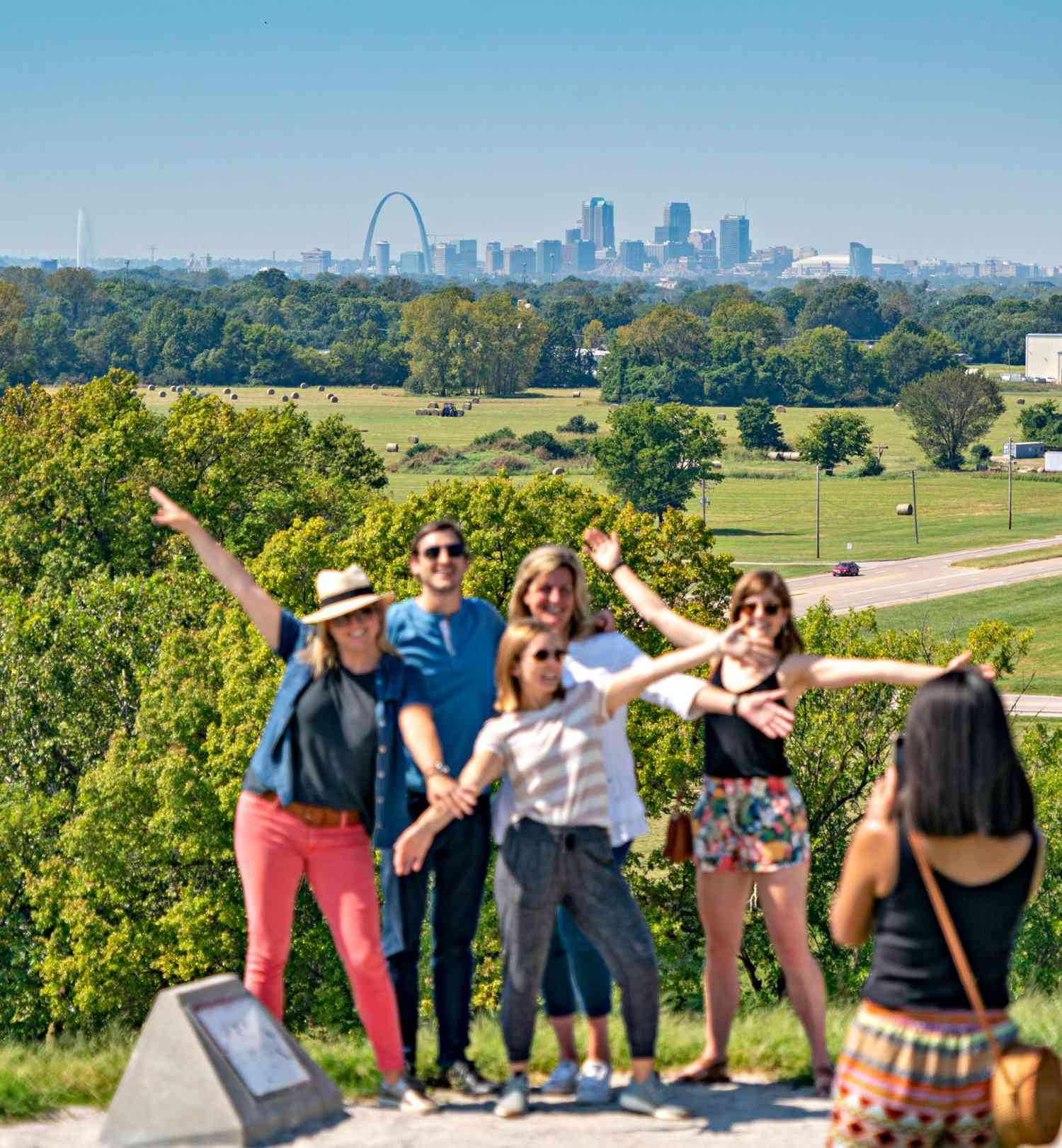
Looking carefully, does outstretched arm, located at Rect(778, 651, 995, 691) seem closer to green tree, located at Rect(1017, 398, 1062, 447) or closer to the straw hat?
the straw hat

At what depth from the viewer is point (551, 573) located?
22.9 feet

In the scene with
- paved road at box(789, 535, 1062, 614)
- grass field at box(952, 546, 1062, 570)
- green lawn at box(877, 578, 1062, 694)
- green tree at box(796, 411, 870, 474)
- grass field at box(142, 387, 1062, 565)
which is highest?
green tree at box(796, 411, 870, 474)

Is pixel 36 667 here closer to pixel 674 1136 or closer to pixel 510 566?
pixel 510 566

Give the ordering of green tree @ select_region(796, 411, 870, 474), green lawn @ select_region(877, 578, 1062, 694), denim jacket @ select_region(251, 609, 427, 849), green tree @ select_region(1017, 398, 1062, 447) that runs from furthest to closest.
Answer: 1. green tree @ select_region(1017, 398, 1062, 447)
2. green tree @ select_region(796, 411, 870, 474)
3. green lawn @ select_region(877, 578, 1062, 694)
4. denim jacket @ select_region(251, 609, 427, 849)

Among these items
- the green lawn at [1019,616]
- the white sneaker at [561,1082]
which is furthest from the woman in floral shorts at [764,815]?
the green lawn at [1019,616]

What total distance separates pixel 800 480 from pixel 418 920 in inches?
4906

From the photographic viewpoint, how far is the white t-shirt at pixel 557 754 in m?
6.73

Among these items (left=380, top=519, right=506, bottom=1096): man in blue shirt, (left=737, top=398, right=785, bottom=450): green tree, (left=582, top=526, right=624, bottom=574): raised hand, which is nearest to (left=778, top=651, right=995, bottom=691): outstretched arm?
(left=582, top=526, right=624, bottom=574): raised hand

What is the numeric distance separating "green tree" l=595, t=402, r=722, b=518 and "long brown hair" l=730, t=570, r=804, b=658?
359 feet

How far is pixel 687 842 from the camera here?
23.5ft

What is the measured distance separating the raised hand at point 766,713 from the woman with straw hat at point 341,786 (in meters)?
1.25

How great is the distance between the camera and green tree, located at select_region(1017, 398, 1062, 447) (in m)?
147

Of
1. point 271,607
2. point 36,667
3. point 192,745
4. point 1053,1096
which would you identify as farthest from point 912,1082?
point 36,667

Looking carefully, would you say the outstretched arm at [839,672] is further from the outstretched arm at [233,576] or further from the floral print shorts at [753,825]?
the outstretched arm at [233,576]
